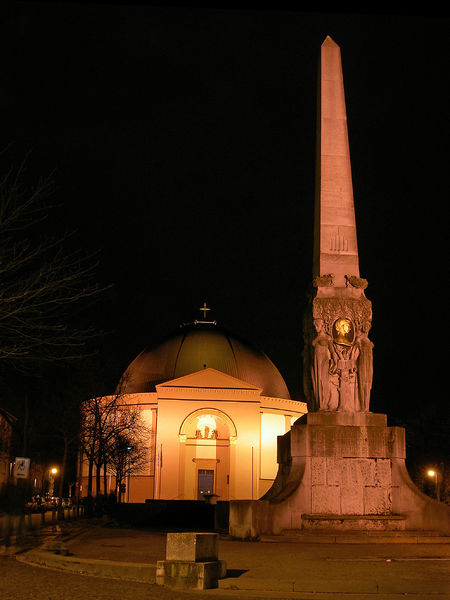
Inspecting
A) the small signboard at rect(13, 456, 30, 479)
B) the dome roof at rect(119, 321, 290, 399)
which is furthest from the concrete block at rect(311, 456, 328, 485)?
the dome roof at rect(119, 321, 290, 399)

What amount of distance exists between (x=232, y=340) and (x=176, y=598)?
217 ft

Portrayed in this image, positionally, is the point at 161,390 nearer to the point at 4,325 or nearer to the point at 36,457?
the point at 36,457

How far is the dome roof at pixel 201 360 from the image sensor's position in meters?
72.0

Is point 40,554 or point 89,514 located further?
point 89,514

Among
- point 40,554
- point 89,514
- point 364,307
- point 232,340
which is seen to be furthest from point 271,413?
point 40,554

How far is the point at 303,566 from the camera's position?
529 inches

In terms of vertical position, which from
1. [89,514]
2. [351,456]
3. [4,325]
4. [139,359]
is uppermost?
[139,359]

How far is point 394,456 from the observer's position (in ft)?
62.7

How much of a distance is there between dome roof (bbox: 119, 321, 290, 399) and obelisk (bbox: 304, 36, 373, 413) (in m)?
50.7

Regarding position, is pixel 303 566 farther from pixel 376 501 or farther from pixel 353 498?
pixel 376 501

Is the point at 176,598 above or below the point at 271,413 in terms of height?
below

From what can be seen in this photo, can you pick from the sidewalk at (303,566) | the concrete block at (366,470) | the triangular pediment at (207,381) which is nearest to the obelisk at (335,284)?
the concrete block at (366,470)

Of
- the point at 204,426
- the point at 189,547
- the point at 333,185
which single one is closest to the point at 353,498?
the point at 189,547

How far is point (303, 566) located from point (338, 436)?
5836mm
